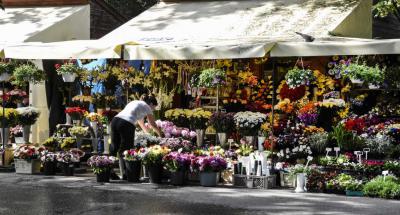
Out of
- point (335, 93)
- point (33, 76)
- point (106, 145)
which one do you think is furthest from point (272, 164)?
point (33, 76)

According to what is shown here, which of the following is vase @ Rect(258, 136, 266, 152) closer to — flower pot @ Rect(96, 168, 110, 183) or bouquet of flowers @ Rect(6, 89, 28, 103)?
flower pot @ Rect(96, 168, 110, 183)

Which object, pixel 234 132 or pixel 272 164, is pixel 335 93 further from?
pixel 272 164

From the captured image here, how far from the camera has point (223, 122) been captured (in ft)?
46.0

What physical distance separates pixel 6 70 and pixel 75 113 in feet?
6.52

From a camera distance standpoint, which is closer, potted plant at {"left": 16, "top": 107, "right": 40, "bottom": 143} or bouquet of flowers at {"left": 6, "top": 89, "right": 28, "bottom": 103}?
potted plant at {"left": 16, "top": 107, "right": 40, "bottom": 143}

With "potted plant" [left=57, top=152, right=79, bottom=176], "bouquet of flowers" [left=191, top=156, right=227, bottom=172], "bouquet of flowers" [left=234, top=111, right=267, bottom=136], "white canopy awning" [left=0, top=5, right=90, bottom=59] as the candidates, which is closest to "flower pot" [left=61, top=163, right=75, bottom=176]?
"potted plant" [left=57, top=152, right=79, bottom=176]

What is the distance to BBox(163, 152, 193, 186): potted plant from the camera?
12.3 metres

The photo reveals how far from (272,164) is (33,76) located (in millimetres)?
5873

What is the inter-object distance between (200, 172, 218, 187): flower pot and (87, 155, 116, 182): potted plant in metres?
1.69

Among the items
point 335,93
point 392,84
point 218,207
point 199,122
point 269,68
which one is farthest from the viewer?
point 269,68

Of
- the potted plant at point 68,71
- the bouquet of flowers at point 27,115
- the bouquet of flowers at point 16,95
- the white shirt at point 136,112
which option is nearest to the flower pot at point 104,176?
the white shirt at point 136,112

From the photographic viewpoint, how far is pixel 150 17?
1739cm

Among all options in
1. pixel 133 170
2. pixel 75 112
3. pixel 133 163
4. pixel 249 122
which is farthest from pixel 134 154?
pixel 75 112

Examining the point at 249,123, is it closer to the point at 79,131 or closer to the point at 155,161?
the point at 155,161
